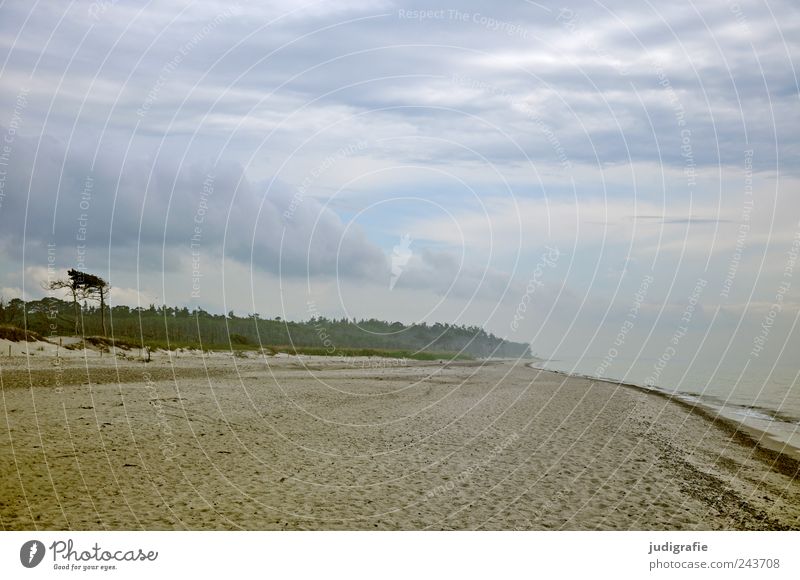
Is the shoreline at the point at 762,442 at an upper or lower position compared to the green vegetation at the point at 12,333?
lower

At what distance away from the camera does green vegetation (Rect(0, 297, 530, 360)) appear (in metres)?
57.2

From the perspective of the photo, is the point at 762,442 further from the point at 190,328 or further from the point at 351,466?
the point at 190,328

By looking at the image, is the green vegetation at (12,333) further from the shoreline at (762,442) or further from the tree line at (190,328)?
the shoreline at (762,442)

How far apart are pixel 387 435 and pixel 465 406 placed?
36.4 feet

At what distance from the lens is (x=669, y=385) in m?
65.0

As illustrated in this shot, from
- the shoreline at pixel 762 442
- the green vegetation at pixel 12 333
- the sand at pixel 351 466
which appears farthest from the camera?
the green vegetation at pixel 12 333

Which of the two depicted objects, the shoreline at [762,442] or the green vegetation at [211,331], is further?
the green vegetation at [211,331]

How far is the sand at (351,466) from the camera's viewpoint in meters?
14.0

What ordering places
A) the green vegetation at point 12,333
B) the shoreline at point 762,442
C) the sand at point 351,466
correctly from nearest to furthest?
the sand at point 351,466
the shoreline at point 762,442
the green vegetation at point 12,333

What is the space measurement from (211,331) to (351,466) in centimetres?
6548

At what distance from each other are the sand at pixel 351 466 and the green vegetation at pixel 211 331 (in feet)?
51.4

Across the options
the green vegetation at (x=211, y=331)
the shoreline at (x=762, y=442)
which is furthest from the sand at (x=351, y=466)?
the green vegetation at (x=211, y=331)

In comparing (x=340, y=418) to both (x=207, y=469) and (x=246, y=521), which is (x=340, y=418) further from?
(x=246, y=521)

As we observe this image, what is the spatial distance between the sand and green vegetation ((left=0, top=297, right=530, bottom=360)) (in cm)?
1567
